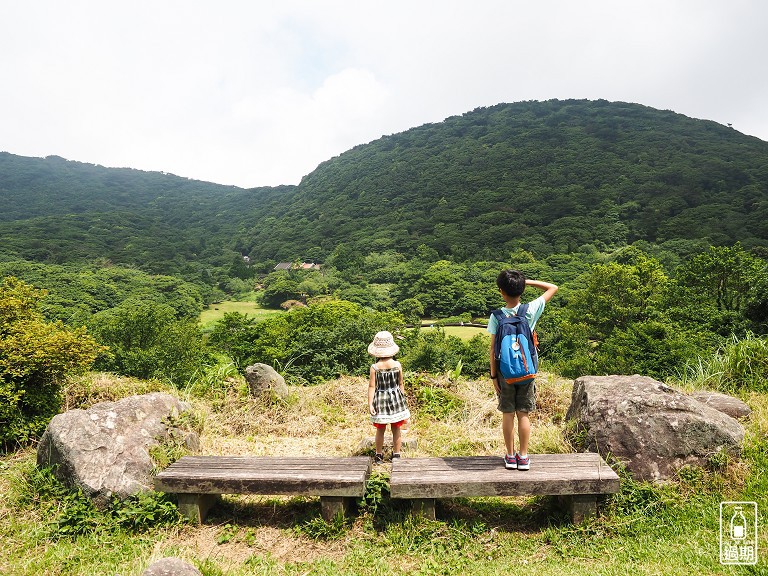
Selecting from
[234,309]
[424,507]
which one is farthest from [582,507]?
[234,309]

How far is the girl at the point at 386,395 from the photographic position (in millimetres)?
4086

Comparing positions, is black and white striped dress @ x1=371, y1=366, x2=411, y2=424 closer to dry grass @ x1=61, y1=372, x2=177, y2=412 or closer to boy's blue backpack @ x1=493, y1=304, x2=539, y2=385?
boy's blue backpack @ x1=493, y1=304, x2=539, y2=385

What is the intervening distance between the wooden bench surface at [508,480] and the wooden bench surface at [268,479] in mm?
369


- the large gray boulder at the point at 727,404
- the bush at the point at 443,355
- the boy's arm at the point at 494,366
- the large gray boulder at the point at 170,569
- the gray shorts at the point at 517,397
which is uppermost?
the boy's arm at the point at 494,366

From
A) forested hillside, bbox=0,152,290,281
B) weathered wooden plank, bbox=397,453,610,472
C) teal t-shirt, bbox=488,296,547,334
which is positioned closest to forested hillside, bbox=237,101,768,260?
forested hillside, bbox=0,152,290,281

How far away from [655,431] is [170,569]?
380cm

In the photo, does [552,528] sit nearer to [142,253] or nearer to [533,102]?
[142,253]

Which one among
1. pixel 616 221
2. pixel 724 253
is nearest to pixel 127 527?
pixel 724 253

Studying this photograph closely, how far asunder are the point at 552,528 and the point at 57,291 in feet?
224

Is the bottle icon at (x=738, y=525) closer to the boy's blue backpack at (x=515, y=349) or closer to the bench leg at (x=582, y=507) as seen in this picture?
the bench leg at (x=582, y=507)

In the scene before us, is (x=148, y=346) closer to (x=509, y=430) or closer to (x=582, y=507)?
(x=509, y=430)

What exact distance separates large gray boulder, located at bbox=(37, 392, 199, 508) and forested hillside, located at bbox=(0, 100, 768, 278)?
75.1 meters

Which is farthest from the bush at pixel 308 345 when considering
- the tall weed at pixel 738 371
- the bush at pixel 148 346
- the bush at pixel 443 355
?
the tall weed at pixel 738 371

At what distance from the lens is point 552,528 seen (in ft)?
10.6
